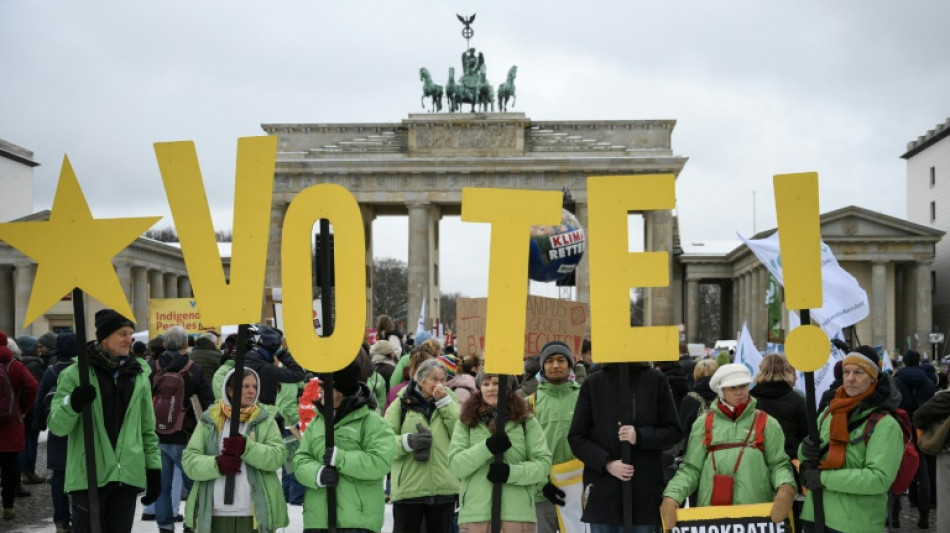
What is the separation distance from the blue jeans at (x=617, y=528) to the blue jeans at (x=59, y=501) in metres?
6.47

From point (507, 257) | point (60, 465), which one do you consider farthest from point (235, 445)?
point (60, 465)

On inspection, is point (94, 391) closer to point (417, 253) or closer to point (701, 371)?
point (701, 371)

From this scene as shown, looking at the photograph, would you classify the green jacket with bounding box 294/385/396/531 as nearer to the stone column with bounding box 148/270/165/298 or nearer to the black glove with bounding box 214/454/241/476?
the black glove with bounding box 214/454/241/476

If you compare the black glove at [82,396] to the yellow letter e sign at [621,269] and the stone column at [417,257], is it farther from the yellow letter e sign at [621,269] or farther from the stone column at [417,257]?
the stone column at [417,257]

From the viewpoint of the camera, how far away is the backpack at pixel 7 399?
11.7m

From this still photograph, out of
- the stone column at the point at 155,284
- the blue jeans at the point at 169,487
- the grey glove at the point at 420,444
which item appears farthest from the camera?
the stone column at the point at 155,284

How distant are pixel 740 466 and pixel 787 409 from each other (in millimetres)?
1834

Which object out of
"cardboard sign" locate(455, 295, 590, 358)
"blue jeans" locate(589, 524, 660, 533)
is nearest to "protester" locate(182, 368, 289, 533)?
"blue jeans" locate(589, 524, 660, 533)

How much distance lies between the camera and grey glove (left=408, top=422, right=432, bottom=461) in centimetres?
768

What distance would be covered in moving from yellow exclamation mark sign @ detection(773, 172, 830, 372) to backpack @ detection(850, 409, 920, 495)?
752 mm

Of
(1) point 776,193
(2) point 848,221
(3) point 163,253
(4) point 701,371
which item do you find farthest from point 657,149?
(1) point 776,193

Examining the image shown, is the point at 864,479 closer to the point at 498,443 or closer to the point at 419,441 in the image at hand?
the point at 498,443

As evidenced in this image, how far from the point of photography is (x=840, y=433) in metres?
6.73

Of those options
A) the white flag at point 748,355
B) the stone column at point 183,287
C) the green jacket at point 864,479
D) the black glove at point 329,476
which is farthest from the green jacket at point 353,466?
the stone column at point 183,287
